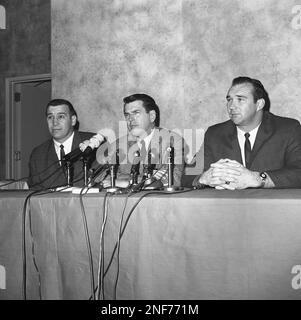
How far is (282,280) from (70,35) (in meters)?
2.93

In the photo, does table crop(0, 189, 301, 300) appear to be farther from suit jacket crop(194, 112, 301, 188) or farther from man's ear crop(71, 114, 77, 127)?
man's ear crop(71, 114, 77, 127)

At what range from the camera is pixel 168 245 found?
5.71ft

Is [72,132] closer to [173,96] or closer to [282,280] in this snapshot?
[173,96]

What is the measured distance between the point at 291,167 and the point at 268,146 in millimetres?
205

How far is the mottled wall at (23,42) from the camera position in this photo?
5445 millimetres

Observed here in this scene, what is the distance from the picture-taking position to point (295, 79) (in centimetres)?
297

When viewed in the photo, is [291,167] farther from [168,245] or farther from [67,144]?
[67,144]

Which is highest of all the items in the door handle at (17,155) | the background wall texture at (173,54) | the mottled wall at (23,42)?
the mottled wall at (23,42)

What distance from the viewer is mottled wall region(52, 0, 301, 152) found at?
303 centimetres

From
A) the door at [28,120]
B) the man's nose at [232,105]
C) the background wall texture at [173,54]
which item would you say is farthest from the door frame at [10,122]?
the man's nose at [232,105]

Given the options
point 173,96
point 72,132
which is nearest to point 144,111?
point 173,96

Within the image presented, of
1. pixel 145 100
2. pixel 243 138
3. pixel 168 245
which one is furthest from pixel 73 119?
pixel 168 245

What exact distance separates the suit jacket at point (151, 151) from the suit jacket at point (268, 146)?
23 centimetres

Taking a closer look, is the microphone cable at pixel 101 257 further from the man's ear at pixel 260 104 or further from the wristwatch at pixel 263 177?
the man's ear at pixel 260 104
